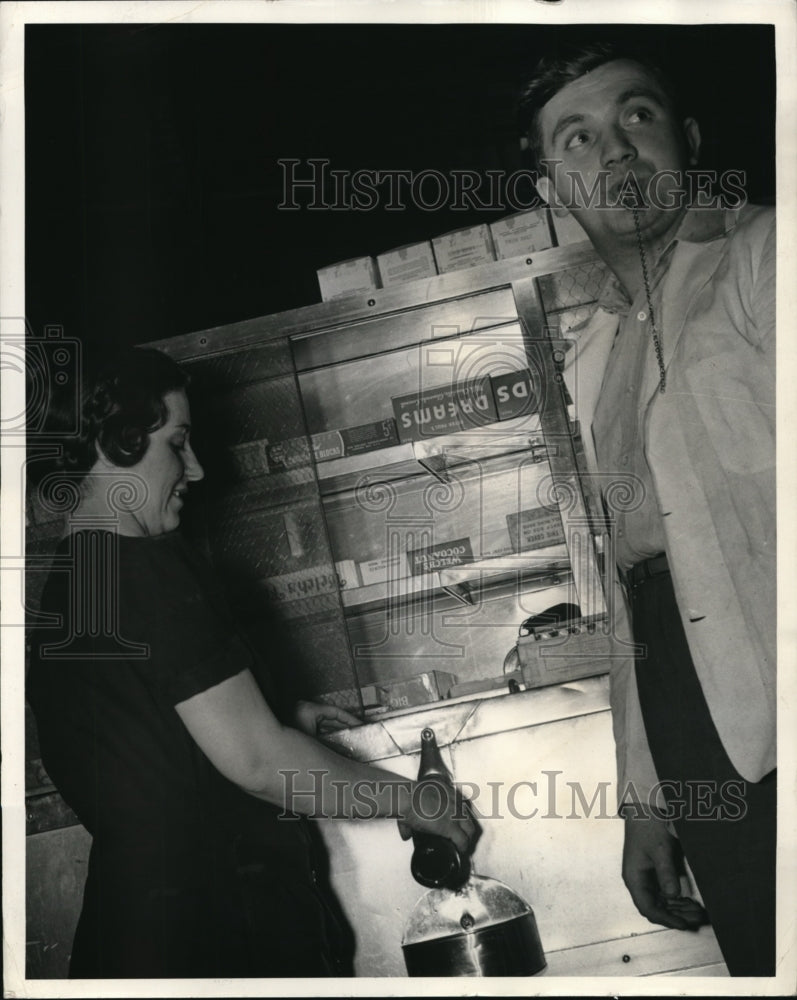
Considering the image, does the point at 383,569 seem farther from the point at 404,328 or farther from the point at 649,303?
the point at 649,303

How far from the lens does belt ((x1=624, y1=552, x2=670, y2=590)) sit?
7.10 ft

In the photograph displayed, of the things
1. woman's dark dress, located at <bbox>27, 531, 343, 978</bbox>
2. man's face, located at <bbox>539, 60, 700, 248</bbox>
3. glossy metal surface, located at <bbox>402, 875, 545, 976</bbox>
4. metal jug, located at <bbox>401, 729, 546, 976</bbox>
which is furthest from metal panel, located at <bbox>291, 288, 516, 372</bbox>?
glossy metal surface, located at <bbox>402, 875, 545, 976</bbox>

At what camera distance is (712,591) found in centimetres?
213

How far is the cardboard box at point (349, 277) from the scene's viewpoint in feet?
7.39

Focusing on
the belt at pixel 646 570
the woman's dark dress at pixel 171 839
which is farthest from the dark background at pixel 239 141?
the belt at pixel 646 570

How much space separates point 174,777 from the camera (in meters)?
2.14

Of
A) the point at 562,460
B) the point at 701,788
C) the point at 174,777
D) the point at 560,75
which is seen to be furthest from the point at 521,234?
the point at 174,777

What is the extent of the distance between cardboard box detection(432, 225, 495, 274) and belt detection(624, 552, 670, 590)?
0.75m

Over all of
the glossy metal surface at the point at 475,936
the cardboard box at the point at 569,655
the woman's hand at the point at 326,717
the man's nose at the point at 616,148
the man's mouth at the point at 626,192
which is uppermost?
the man's nose at the point at 616,148

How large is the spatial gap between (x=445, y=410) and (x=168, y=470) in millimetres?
624

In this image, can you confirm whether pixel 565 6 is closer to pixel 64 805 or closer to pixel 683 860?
pixel 683 860

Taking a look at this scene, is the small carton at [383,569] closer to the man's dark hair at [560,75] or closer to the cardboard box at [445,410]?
the cardboard box at [445,410]

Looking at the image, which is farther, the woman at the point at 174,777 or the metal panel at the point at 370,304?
the metal panel at the point at 370,304

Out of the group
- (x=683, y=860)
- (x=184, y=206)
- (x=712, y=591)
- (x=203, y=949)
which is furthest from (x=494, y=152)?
(x=203, y=949)
